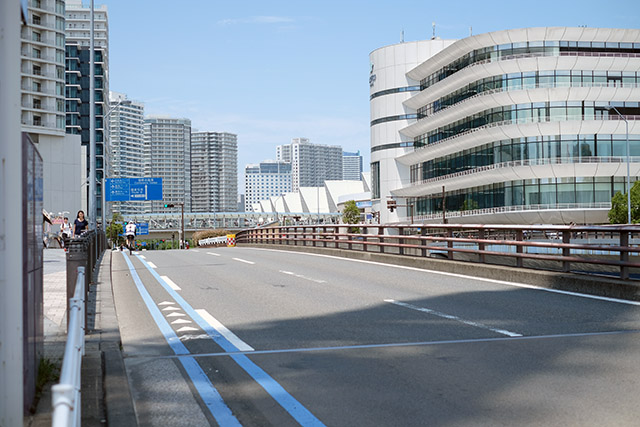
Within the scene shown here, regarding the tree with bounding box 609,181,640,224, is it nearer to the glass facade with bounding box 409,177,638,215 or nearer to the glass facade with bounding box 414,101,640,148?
the glass facade with bounding box 409,177,638,215

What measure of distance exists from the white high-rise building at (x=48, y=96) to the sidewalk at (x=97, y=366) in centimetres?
9401

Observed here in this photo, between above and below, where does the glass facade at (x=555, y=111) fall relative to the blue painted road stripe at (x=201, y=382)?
above

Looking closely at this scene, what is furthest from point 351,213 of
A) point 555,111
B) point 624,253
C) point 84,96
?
point 624,253

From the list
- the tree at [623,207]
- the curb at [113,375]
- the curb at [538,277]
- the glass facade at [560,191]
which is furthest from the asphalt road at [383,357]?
the glass facade at [560,191]

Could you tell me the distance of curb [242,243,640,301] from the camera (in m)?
12.1

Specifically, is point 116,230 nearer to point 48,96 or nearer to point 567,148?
point 48,96

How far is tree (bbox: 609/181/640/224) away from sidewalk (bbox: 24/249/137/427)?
2296 inches

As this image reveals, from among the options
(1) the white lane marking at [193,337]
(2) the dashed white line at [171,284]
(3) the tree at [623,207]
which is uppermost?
(3) the tree at [623,207]

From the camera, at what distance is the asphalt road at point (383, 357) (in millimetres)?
5469

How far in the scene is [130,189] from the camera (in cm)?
6338

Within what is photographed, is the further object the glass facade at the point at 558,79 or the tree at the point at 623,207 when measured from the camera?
the glass facade at the point at 558,79

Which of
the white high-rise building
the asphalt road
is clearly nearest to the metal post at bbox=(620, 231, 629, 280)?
the asphalt road

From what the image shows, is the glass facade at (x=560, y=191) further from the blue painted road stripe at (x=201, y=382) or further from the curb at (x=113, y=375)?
the curb at (x=113, y=375)

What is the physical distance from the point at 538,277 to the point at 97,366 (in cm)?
1003
